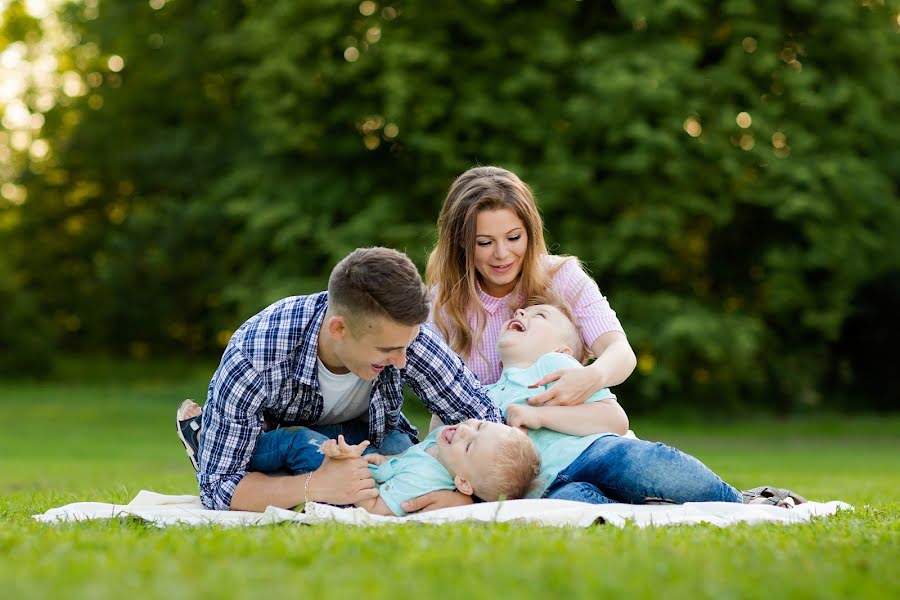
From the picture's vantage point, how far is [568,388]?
529 cm

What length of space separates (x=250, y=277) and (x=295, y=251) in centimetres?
114

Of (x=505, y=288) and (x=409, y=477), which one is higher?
(x=505, y=288)

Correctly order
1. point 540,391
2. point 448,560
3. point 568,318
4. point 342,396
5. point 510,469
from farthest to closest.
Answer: point 568,318, point 540,391, point 342,396, point 510,469, point 448,560

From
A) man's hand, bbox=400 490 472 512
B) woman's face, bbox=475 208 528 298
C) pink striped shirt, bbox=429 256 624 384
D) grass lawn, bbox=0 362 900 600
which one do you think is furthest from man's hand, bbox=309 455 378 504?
woman's face, bbox=475 208 528 298

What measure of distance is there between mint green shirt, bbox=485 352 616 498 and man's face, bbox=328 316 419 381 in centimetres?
96

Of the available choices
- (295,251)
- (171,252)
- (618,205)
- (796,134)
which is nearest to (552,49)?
(618,205)

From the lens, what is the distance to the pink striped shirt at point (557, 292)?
616cm

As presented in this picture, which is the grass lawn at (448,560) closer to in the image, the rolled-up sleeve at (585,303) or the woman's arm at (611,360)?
the woman's arm at (611,360)

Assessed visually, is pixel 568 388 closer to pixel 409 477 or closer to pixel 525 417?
pixel 525 417

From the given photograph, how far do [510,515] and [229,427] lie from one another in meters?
1.35

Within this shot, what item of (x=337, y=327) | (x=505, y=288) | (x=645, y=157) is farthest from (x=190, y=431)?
(x=645, y=157)

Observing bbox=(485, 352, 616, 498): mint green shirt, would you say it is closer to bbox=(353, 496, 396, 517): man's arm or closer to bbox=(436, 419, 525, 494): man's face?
bbox=(436, 419, 525, 494): man's face

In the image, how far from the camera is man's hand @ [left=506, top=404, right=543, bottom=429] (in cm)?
528

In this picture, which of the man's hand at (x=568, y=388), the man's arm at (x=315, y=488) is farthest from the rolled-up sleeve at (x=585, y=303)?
the man's arm at (x=315, y=488)
